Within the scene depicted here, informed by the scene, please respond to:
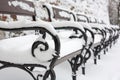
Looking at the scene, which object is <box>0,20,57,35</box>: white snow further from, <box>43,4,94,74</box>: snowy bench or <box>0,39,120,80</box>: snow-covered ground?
<box>43,4,94,74</box>: snowy bench

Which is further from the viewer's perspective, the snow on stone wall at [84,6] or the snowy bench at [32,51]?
the snow on stone wall at [84,6]

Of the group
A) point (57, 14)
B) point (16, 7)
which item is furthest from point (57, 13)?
point (16, 7)

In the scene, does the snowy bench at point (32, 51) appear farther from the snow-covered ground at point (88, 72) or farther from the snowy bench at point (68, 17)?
the snowy bench at point (68, 17)

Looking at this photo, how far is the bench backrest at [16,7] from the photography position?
1.92 meters

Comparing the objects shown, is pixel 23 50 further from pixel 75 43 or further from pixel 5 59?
pixel 75 43

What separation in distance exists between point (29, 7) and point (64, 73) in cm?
67

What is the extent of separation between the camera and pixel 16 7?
2.14 m

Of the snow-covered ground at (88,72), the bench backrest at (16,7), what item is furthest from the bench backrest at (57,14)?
the snow-covered ground at (88,72)

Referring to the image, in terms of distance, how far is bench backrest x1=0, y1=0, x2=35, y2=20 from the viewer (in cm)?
192

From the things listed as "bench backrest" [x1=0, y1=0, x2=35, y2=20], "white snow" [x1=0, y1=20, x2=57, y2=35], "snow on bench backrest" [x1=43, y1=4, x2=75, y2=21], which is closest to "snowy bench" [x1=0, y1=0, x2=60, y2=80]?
"white snow" [x1=0, y1=20, x2=57, y2=35]

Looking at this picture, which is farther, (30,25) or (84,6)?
(84,6)

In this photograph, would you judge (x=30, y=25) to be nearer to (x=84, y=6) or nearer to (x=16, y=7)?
(x=16, y=7)

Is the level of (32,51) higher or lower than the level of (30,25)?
lower

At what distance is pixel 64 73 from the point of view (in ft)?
8.01
